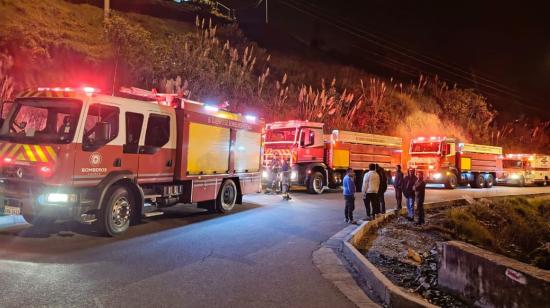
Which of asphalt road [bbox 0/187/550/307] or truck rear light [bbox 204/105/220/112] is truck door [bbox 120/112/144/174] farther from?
truck rear light [bbox 204/105/220/112]

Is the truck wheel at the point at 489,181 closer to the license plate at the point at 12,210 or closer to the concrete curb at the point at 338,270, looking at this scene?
the concrete curb at the point at 338,270

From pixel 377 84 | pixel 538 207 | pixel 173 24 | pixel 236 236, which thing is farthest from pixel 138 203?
pixel 377 84

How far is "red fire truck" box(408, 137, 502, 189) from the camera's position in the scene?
26.0 meters

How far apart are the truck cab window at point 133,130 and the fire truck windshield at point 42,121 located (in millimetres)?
1256

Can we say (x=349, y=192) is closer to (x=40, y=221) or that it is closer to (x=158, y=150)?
Result: (x=158, y=150)

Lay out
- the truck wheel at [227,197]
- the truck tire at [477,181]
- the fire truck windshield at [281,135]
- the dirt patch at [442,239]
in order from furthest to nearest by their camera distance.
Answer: the truck tire at [477,181] → the fire truck windshield at [281,135] → the truck wheel at [227,197] → the dirt patch at [442,239]

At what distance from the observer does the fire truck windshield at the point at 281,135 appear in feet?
67.5

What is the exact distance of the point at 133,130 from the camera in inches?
383

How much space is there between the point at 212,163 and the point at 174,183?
1461 mm

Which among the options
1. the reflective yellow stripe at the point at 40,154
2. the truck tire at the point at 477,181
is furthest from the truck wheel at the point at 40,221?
the truck tire at the point at 477,181

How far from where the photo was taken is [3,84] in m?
19.3

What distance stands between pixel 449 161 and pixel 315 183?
10.3 metres

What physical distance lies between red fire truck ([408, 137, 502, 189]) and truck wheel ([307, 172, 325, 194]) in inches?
270

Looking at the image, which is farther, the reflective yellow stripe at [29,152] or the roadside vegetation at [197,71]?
the roadside vegetation at [197,71]
